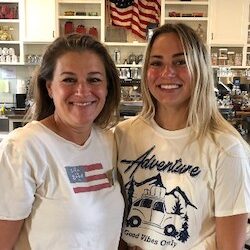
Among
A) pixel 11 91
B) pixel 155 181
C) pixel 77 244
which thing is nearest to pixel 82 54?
pixel 155 181

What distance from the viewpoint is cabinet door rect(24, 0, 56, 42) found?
5.40m

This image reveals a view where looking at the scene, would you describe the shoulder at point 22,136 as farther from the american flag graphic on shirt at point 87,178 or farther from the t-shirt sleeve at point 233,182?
the t-shirt sleeve at point 233,182

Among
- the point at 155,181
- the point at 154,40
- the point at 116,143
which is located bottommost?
the point at 155,181

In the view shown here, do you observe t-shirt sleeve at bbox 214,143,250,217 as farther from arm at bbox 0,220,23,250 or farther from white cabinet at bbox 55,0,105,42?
white cabinet at bbox 55,0,105,42

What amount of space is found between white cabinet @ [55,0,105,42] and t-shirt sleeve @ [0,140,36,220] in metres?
4.56

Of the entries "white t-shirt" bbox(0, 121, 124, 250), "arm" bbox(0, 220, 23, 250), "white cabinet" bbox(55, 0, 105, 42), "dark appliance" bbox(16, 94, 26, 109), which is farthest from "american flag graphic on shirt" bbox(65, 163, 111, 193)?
"white cabinet" bbox(55, 0, 105, 42)

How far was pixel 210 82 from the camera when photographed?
1.42m

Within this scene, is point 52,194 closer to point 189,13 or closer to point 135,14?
point 135,14

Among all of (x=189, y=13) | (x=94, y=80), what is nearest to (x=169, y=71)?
(x=94, y=80)

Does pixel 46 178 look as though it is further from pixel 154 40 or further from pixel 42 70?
pixel 154 40

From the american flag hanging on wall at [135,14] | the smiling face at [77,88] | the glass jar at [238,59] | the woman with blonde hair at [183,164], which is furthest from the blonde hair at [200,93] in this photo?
the american flag hanging on wall at [135,14]

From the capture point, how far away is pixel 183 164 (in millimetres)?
1358

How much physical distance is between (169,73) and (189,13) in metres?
4.76

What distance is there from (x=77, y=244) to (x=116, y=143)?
465 mm
